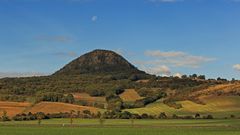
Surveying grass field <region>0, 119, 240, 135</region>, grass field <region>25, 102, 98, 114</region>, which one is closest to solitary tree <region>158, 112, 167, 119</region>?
grass field <region>25, 102, 98, 114</region>

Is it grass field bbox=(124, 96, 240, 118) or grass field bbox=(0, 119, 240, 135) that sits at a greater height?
grass field bbox=(124, 96, 240, 118)

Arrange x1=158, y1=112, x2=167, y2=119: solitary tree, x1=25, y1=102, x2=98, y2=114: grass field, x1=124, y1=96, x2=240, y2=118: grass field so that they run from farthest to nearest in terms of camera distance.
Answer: x1=124, y1=96, x2=240, y2=118: grass field < x1=25, y1=102, x2=98, y2=114: grass field < x1=158, y1=112, x2=167, y2=119: solitary tree

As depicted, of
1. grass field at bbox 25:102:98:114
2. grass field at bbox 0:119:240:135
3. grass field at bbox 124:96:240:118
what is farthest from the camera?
grass field at bbox 124:96:240:118

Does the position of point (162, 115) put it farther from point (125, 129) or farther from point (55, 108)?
point (125, 129)

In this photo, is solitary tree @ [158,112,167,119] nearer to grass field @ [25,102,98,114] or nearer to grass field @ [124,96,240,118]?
grass field @ [124,96,240,118]

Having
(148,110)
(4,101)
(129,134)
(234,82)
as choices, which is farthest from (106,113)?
(129,134)

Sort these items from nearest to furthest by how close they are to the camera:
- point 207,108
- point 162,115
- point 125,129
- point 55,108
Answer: point 125,129 → point 162,115 → point 55,108 → point 207,108

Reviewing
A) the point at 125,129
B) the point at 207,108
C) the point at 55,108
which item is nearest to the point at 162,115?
the point at 207,108

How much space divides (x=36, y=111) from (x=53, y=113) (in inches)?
276

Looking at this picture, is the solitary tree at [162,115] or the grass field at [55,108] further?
the grass field at [55,108]

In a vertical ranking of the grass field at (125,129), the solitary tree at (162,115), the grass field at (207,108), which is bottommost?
the grass field at (125,129)

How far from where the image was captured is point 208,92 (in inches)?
7367

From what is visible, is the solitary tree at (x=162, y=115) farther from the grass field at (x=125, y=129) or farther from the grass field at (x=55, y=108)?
the grass field at (x=125, y=129)

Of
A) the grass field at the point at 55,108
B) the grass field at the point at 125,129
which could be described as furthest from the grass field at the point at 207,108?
the grass field at the point at 125,129
